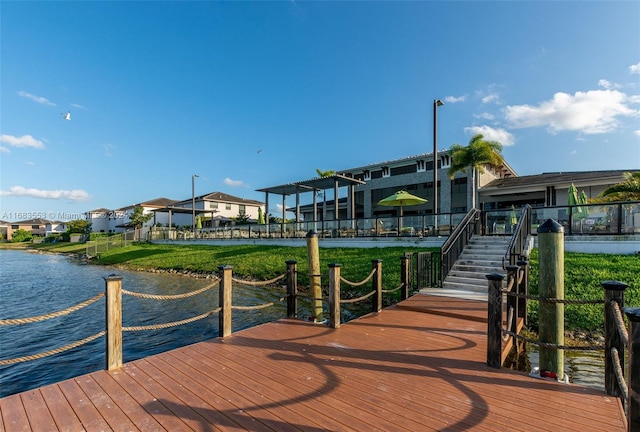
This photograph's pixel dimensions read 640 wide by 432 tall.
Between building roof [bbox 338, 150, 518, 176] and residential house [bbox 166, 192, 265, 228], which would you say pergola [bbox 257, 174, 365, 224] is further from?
residential house [bbox 166, 192, 265, 228]

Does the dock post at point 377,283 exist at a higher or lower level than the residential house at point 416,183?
lower

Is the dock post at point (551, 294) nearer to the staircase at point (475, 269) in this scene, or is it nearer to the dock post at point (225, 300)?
the staircase at point (475, 269)

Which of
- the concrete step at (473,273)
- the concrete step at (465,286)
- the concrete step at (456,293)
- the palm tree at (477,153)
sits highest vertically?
the palm tree at (477,153)

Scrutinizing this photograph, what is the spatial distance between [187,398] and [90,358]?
A: 4.72 meters

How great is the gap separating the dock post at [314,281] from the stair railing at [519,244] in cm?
478

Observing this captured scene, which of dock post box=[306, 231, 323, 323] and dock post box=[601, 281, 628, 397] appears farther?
dock post box=[306, 231, 323, 323]

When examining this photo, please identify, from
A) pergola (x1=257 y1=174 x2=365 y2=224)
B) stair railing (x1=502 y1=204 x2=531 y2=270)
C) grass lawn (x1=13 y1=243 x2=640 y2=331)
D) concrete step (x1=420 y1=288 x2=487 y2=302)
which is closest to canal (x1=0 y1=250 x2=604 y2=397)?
grass lawn (x1=13 y1=243 x2=640 y2=331)

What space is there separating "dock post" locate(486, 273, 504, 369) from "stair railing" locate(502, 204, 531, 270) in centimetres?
411

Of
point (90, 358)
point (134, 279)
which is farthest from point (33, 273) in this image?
point (90, 358)

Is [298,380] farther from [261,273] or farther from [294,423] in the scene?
[261,273]

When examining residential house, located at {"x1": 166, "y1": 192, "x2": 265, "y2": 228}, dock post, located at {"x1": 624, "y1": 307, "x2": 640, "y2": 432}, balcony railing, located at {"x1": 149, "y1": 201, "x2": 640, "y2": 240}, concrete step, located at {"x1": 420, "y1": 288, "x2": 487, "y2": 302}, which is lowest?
concrete step, located at {"x1": 420, "y1": 288, "x2": 487, "y2": 302}

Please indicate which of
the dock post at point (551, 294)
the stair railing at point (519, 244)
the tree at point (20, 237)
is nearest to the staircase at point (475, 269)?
the stair railing at point (519, 244)

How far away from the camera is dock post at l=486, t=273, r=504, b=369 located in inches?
161

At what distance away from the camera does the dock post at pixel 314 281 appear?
6.44 m
